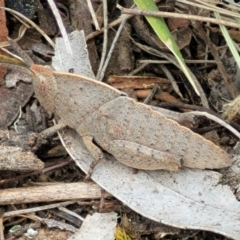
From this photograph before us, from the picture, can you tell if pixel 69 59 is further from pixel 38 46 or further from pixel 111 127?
pixel 111 127

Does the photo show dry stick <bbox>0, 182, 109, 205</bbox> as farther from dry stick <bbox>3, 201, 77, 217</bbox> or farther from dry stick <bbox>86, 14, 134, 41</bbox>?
dry stick <bbox>86, 14, 134, 41</bbox>

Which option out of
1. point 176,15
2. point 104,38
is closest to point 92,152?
point 104,38

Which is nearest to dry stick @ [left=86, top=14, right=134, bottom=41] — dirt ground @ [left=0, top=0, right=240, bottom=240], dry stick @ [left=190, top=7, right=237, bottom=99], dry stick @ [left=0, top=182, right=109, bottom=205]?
dirt ground @ [left=0, top=0, right=240, bottom=240]

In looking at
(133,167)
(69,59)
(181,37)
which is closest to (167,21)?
(181,37)

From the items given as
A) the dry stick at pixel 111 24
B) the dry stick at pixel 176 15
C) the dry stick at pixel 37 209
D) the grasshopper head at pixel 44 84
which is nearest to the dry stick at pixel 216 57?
the dry stick at pixel 176 15

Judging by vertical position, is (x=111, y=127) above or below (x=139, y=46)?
below

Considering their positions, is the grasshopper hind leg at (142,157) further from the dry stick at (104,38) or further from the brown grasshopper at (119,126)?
the dry stick at (104,38)

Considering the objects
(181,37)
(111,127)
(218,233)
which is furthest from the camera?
(181,37)
